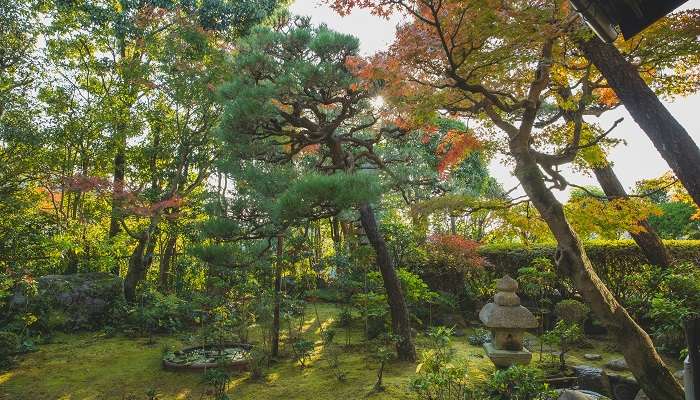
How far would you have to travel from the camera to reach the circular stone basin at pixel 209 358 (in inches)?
201

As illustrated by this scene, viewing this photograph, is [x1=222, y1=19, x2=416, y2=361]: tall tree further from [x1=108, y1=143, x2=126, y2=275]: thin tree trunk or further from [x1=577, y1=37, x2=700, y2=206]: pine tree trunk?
[x1=108, y1=143, x2=126, y2=275]: thin tree trunk

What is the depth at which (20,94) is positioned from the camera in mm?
7711

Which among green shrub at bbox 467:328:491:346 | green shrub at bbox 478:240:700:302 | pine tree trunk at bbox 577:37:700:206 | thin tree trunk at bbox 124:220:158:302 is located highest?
pine tree trunk at bbox 577:37:700:206

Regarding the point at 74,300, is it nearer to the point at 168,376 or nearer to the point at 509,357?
the point at 168,376

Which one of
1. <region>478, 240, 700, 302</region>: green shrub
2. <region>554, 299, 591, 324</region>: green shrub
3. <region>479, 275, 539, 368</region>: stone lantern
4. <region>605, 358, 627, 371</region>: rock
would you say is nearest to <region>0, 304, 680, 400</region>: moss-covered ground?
<region>605, 358, 627, 371</region>: rock

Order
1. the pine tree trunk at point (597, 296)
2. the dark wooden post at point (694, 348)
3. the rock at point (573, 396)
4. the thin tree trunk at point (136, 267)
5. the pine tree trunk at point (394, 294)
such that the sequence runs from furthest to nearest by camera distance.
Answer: the thin tree trunk at point (136, 267) → the pine tree trunk at point (394, 294) → the pine tree trunk at point (597, 296) → the rock at point (573, 396) → the dark wooden post at point (694, 348)

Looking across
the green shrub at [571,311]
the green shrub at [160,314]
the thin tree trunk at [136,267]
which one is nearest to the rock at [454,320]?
the green shrub at [571,311]

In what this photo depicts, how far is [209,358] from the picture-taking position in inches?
215

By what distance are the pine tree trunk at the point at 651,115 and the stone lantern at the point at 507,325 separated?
1848mm

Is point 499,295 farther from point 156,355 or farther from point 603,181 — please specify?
point 156,355

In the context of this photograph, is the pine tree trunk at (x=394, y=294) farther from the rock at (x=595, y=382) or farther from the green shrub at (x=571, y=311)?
the green shrub at (x=571, y=311)

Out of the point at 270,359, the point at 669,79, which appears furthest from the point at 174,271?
the point at 669,79

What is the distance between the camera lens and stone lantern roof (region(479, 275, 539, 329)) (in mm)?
3795

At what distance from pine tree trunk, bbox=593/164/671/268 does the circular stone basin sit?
5.98 metres
